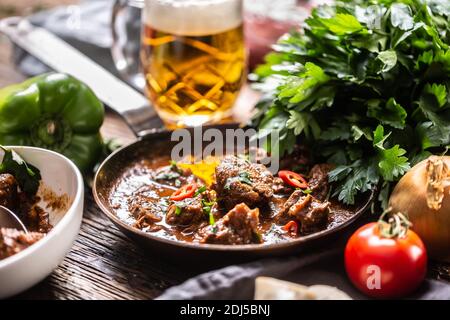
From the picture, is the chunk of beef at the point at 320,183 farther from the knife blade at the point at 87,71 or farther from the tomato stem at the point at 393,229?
the knife blade at the point at 87,71

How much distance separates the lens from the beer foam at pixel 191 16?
13.1 ft

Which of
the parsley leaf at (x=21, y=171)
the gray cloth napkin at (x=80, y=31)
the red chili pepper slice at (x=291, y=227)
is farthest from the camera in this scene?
the gray cloth napkin at (x=80, y=31)

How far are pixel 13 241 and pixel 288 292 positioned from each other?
1.13 metres

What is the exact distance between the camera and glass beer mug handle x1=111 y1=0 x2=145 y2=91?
16.3ft

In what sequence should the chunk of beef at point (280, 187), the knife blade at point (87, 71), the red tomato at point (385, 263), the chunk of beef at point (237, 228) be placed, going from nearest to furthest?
the red tomato at point (385, 263) → the chunk of beef at point (237, 228) → the chunk of beef at point (280, 187) → the knife blade at point (87, 71)

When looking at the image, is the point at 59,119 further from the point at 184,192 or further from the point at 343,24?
the point at 343,24

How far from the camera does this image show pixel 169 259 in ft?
9.94

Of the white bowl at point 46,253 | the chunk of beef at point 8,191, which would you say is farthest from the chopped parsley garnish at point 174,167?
the chunk of beef at point 8,191

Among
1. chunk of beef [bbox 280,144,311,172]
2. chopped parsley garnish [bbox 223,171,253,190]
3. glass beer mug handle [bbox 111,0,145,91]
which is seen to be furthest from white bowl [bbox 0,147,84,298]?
glass beer mug handle [bbox 111,0,145,91]

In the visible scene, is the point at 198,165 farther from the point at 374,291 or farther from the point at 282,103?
the point at 374,291

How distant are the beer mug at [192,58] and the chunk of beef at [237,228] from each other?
1.41 metres

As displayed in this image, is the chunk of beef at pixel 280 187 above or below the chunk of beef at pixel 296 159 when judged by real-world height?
above

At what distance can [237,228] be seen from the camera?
9.68 ft

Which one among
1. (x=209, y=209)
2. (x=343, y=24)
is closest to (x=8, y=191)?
(x=209, y=209)
